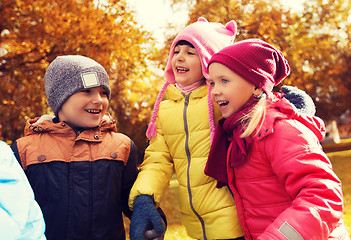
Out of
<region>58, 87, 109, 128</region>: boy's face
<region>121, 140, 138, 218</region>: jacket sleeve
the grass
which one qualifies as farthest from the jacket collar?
the grass

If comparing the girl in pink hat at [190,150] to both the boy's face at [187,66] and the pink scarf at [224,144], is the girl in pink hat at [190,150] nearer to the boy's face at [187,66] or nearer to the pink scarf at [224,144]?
the boy's face at [187,66]

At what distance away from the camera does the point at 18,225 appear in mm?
1161

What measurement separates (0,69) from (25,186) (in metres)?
6.50

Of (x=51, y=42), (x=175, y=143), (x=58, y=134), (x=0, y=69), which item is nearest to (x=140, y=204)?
(x=175, y=143)

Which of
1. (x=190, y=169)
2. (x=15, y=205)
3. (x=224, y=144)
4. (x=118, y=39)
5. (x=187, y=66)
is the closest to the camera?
(x=15, y=205)

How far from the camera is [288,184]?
71.1 inches

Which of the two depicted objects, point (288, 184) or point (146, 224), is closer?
point (288, 184)

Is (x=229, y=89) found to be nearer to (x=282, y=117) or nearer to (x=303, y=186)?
(x=282, y=117)

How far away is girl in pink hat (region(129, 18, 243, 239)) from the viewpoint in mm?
2307

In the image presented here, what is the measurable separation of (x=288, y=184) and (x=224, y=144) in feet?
1.86

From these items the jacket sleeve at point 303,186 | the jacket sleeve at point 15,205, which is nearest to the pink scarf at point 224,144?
the jacket sleeve at point 303,186

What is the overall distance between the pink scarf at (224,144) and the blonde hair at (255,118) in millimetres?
68

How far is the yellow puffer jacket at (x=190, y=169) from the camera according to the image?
7.61 ft

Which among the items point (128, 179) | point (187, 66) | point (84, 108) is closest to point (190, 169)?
point (128, 179)
